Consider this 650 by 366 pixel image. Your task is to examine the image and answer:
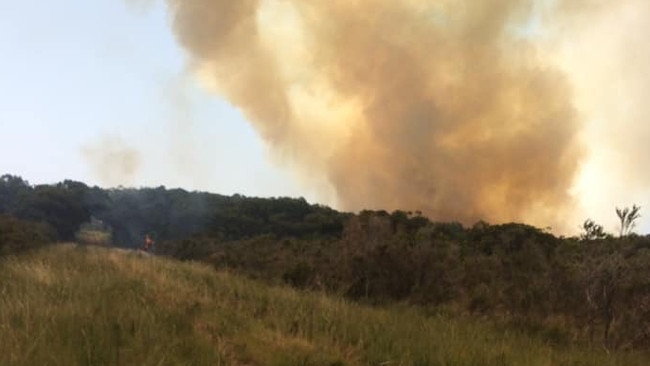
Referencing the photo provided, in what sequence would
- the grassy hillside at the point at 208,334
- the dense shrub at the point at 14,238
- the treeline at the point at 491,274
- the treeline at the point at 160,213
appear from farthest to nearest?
1. the treeline at the point at 160,213
2. the dense shrub at the point at 14,238
3. the treeline at the point at 491,274
4. the grassy hillside at the point at 208,334

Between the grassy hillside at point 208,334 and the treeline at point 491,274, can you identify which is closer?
the grassy hillside at point 208,334

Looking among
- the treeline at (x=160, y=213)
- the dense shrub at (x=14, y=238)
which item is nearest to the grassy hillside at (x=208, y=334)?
the dense shrub at (x=14, y=238)

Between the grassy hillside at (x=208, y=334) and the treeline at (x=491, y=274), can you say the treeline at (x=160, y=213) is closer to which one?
the treeline at (x=491, y=274)

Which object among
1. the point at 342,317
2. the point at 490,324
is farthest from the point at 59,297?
the point at 490,324

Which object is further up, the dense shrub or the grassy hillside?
the dense shrub

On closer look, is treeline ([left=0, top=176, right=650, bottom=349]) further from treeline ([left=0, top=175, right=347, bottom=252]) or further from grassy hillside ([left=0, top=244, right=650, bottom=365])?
treeline ([left=0, top=175, right=347, bottom=252])

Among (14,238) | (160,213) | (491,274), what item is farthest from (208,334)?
(160,213)

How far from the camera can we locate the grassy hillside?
185 inches

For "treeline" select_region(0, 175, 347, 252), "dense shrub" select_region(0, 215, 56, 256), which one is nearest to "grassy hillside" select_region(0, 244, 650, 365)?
"dense shrub" select_region(0, 215, 56, 256)

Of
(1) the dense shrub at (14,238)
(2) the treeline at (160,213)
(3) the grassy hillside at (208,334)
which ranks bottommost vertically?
(3) the grassy hillside at (208,334)

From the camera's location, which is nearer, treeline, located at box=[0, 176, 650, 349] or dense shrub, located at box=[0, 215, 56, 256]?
treeline, located at box=[0, 176, 650, 349]

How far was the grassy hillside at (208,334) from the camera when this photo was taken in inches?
185

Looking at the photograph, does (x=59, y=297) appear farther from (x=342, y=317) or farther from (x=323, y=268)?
(x=323, y=268)

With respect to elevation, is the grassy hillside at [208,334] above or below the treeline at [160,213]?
below
